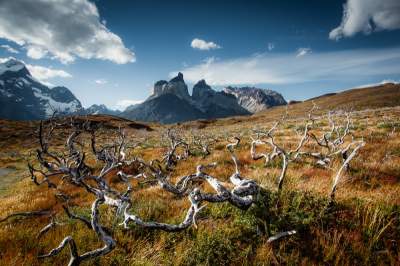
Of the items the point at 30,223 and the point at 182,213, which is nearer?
the point at 182,213

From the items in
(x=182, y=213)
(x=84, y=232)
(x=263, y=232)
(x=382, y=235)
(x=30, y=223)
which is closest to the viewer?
(x=382, y=235)

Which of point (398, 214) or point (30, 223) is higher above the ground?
point (398, 214)

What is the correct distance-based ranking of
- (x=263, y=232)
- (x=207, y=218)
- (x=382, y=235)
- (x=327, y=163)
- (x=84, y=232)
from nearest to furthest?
1. (x=382, y=235)
2. (x=263, y=232)
3. (x=84, y=232)
4. (x=207, y=218)
5. (x=327, y=163)

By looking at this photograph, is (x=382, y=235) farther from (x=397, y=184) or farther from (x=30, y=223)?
(x=30, y=223)

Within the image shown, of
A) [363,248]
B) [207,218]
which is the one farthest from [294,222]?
[207,218]

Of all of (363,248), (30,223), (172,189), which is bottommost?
(30,223)

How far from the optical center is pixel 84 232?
3996mm

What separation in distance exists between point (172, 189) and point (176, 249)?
3.25 ft

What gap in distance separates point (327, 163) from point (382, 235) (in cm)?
438

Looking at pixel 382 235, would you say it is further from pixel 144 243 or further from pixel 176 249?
pixel 144 243

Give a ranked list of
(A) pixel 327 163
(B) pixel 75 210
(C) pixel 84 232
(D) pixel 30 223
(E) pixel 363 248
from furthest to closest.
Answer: (A) pixel 327 163 < (B) pixel 75 210 < (D) pixel 30 223 < (C) pixel 84 232 < (E) pixel 363 248

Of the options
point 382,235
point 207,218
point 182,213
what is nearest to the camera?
point 382,235

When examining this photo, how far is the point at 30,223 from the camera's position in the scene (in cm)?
525

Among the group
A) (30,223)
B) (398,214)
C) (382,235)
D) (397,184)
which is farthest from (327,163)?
(30,223)
